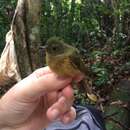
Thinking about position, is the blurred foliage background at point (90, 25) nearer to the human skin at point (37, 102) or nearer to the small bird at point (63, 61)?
the human skin at point (37, 102)

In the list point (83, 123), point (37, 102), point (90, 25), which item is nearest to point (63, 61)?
point (37, 102)

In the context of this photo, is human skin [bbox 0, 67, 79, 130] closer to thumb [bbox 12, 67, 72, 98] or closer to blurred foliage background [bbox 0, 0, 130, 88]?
thumb [bbox 12, 67, 72, 98]

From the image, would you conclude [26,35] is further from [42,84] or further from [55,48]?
[42,84]

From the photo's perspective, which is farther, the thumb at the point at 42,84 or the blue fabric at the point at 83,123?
the blue fabric at the point at 83,123

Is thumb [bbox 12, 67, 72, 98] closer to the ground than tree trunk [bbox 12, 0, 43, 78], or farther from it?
farther from it

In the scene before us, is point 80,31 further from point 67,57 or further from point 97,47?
point 67,57

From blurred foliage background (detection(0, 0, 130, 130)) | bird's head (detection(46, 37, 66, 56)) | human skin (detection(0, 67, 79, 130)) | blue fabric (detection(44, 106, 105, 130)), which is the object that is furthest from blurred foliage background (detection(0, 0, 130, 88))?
bird's head (detection(46, 37, 66, 56))

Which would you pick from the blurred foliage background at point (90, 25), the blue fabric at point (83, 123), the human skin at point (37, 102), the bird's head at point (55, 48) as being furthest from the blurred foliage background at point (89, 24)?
the bird's head at point (55, 48)
